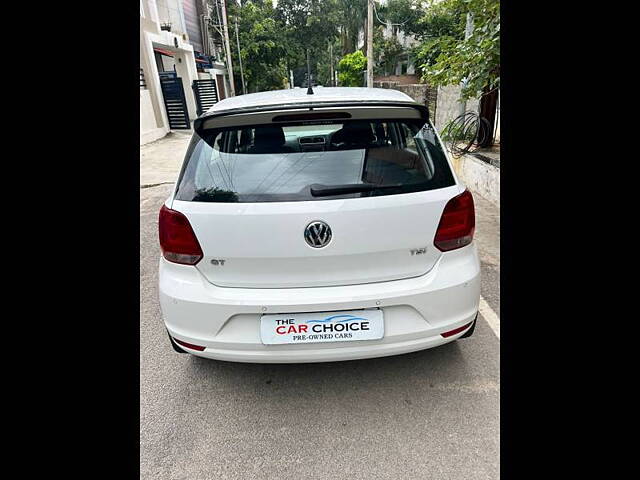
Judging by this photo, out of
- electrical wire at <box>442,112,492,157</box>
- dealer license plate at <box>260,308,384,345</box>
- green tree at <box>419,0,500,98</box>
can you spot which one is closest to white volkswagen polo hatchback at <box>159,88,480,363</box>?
dealer license plate at <box>260,308,384,345</box>

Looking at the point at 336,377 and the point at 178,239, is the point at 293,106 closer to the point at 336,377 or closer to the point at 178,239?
the point at 178,239

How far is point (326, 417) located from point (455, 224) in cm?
116

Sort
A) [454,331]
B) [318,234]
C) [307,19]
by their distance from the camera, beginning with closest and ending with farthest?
[318,234] → [454,331] → [307,19]

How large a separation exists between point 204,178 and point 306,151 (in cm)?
50

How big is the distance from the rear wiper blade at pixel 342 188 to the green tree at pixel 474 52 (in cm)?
308

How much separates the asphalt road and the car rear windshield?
1.10m

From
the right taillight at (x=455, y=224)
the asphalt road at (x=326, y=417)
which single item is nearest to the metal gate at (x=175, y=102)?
the asphalt road at (x=326, y=417)

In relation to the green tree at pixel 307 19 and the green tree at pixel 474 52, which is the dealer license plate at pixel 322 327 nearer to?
the green tree at pixel 474 52

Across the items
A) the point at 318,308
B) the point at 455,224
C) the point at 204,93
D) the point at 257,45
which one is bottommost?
the point at 318,308

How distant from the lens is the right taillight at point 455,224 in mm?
1731

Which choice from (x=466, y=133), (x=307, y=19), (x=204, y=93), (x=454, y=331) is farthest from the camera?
(x=307, y=19)

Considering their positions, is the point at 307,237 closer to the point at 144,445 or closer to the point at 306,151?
the point at 306,151

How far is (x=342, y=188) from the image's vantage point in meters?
1.68

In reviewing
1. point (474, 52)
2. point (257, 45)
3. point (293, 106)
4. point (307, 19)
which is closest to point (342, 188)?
point (293, 106)
